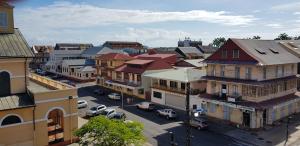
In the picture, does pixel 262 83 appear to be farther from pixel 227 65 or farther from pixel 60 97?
pixel 60 97

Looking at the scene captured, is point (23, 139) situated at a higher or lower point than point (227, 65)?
lower

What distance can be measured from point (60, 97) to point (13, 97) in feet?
14.9

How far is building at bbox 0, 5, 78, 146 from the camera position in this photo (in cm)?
2730

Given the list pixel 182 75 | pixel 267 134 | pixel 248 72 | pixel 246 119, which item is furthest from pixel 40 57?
pixel 267 134

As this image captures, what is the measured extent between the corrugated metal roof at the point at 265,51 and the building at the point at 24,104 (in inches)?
976

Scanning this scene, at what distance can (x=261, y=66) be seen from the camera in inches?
1501

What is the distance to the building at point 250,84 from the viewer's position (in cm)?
3825

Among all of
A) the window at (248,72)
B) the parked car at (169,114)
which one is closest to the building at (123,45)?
the parked car at (169,114)

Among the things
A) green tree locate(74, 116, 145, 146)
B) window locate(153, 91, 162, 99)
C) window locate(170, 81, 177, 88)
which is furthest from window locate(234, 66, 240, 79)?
green tree locate(74, 116, 145, 146)

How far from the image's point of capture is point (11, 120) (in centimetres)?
2723

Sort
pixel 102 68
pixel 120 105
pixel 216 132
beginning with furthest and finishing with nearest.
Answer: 1. pixel 102 68
2. pixel 120 105
3. pixel 216 132

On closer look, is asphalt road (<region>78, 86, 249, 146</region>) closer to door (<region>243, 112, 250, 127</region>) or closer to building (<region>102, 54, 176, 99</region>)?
door (<region>243, 112, 250, 127</region>)

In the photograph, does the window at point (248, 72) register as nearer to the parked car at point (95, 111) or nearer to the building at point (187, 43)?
the parked car at point (95, 111)

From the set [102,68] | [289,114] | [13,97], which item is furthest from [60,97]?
[102,68]
